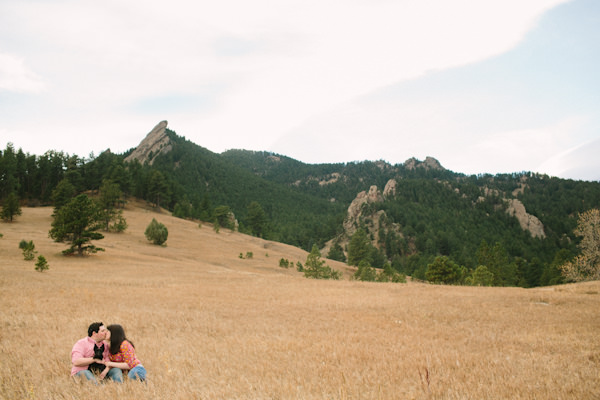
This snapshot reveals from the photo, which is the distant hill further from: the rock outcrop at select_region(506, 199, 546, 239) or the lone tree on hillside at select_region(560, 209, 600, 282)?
the lone tree on hillside at select_region(560, 209, 600, 282)

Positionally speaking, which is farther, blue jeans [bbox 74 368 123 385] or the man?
the man

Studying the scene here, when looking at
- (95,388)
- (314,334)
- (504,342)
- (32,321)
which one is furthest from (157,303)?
(504,342)

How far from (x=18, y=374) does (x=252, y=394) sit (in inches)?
205

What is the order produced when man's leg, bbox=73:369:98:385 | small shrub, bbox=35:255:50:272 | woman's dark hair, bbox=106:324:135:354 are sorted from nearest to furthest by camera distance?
man's leg, bbox=73:369:98:385
woman's dark hair, bbox=106:324:135:354
small shrub, bbox=35:255:50:272

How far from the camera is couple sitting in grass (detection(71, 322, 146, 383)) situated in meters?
6.88

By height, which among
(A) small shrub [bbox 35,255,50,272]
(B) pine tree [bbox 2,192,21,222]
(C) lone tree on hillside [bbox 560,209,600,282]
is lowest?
(A) small shrub [bbox 35,255,50,272]

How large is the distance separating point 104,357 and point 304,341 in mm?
5546

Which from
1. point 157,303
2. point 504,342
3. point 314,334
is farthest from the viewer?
point 157,303

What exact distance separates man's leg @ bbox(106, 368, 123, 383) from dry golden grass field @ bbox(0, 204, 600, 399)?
1.81 ft

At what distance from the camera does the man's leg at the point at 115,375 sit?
22.3 feet

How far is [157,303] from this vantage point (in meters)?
17.6

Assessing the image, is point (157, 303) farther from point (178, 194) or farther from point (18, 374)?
point (178, 194)

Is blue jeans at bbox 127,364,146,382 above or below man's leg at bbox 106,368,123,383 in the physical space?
above

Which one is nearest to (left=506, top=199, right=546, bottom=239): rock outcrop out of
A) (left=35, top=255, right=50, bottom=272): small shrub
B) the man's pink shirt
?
(left=35, top=255, right=50, bottom=272): small shrub
